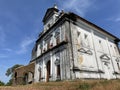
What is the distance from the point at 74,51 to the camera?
15.9 m

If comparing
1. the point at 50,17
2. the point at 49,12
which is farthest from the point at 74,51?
the point at 49,12

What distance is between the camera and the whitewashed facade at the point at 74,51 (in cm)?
1563

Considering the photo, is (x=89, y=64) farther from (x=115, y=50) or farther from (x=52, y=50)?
(x=115, y=50)

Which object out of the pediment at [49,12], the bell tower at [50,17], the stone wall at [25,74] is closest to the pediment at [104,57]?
the bell tower at [50,17]

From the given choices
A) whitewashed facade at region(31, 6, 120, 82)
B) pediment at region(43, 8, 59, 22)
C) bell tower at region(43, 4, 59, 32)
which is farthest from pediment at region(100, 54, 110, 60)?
pediment at region(43, 8, 59, 22)

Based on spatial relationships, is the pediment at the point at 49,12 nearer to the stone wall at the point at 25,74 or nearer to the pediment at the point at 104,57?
the stone wall at the point at 25,74

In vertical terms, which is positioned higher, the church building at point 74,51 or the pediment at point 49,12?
the pediment at point 49,12

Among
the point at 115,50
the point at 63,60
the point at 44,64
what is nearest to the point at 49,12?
the point at 44,64

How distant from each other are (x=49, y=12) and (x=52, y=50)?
29.2 feet

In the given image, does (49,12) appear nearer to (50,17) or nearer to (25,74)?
(50,17)

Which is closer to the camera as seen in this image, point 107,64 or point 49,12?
point 107,64

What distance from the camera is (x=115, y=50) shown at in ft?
84.8

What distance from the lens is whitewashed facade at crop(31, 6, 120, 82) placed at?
15.6 meters

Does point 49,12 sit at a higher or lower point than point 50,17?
higher
